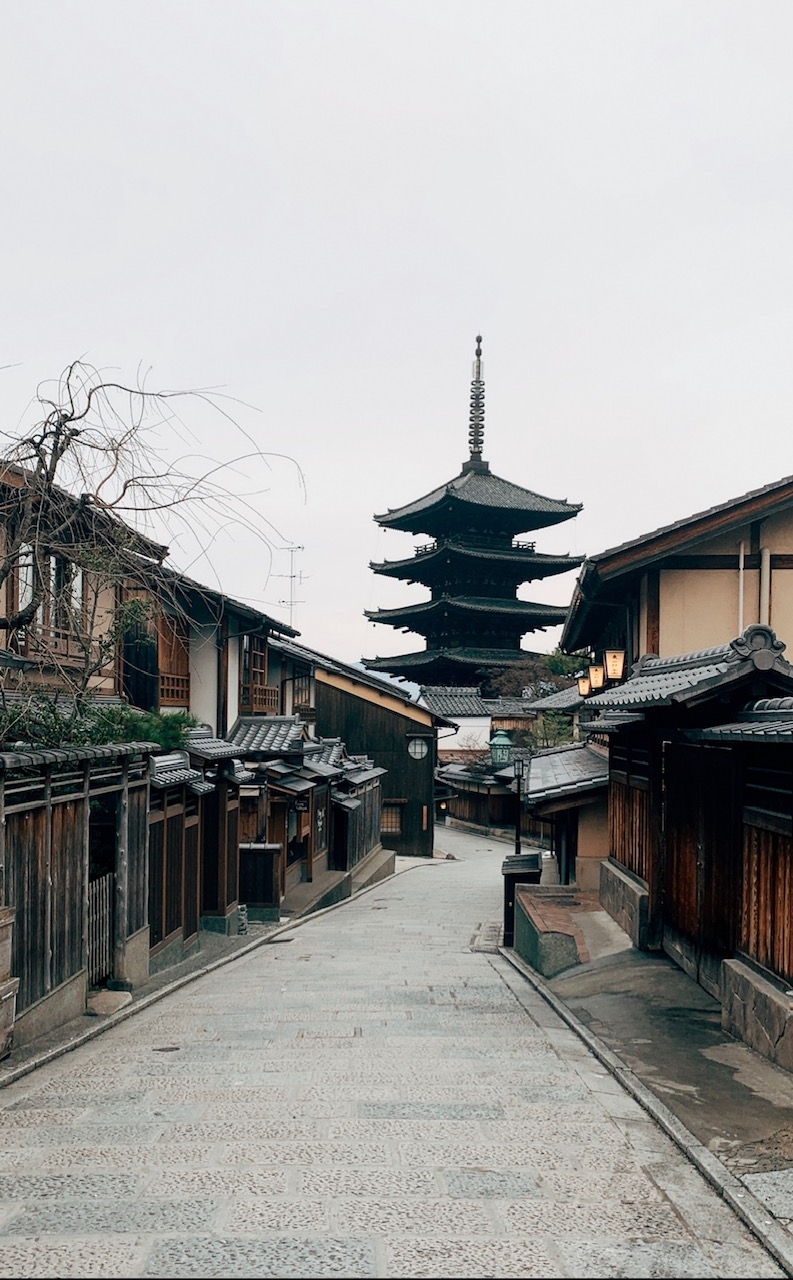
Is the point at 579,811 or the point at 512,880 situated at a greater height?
the point at 579,811

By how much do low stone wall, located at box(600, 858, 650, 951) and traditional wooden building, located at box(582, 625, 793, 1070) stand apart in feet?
0.09

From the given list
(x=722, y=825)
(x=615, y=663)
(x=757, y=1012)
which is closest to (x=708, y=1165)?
(x=757, y=1012)

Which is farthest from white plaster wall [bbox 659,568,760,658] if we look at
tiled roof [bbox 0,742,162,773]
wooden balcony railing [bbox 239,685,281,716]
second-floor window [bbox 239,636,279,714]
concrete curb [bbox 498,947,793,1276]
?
wooden balcony railing [bbox 239,685,281,716]

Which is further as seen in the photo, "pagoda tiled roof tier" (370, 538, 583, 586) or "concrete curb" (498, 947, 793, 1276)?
"pagoda tiled roof tier" (370, 538, 583, 586)

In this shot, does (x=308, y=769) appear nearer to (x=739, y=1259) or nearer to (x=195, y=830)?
(x=195, y=830)

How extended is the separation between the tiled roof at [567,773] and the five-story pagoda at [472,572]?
29.8 m

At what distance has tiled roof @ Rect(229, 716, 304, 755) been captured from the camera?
899 inches

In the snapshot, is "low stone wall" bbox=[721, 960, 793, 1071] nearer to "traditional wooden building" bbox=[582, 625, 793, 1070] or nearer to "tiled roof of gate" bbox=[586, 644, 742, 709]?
"traditional wooden building" bbox=[582, 625, 793, 1070]

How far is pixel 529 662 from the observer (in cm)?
5778

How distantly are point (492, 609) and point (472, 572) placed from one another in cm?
320

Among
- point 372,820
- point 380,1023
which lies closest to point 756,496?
point 380,1023

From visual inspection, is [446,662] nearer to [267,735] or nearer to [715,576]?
[267,735]

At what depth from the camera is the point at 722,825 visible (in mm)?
10656

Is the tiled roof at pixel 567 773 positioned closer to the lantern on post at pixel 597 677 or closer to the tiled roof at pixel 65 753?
the lantern on post at pixel 597 677
